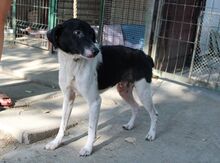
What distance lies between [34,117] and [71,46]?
132 centimetres

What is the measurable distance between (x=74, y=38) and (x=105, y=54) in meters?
0.60

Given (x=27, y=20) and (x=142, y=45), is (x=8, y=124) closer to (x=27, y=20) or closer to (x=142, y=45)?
(x=142, y=45)

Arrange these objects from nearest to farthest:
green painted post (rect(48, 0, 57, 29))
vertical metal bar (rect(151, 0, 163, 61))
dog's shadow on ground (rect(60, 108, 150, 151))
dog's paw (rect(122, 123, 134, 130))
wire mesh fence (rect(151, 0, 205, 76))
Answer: dog's shadow on ground (rect(60, 108, 150, 151)) < dog's paw (rect(122, 123, 134, 130)) < vertical metal bar (rect(151, 0, 163, 61)) < wire mesh fence (rect(151, 0, 205, 76)) < green painted post (rect(48, 0, 57, 29))

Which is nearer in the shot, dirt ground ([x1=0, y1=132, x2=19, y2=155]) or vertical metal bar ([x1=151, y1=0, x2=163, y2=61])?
dirt ground ([x1=0, y1=132, x2=19, y2=155])

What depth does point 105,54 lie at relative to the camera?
4.00 m

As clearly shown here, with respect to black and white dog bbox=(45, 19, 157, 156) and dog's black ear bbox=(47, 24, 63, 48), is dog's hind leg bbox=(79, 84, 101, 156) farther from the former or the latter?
dog's black ear bbox=(47, 24, 63, 48)

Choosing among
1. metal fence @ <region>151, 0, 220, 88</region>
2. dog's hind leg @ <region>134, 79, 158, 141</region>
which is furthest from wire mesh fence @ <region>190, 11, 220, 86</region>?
dog's hind leg @ <region>134, 79, 158, 141</region>

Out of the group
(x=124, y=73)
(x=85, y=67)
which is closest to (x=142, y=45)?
(x=124, y=73)

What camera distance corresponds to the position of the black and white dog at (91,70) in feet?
11.4

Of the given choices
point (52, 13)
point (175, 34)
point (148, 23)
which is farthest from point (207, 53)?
point (52, 13)

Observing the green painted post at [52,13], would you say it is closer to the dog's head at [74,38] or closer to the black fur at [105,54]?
the black fur at [105,54]

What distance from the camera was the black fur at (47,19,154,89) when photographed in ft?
11.4

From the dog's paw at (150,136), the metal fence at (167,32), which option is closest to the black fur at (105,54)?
the dog's paw at (150,136)

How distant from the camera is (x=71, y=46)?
3482mm
